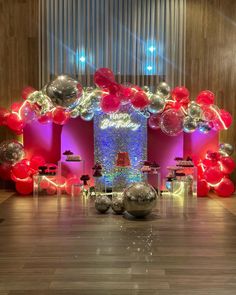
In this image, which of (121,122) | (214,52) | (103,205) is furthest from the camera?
(214,52)

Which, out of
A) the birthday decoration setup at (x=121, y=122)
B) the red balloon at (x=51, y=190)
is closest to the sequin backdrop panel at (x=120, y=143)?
the birthday decoration setup at (x=121, y=122)

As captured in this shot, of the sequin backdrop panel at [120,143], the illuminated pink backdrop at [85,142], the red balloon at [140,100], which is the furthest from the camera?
the illuminated pink backdrop at [85,142]

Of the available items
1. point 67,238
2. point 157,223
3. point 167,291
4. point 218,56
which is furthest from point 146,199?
point 218,56

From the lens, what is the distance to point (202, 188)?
6945 millimetres

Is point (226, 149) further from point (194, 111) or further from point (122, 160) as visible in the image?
point (122, 160)

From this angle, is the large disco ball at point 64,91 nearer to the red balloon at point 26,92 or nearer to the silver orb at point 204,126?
the red balloon at point 26,92

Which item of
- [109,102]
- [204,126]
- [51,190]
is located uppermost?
[109,102]


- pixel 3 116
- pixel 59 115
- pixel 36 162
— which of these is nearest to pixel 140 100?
pixel 59 115

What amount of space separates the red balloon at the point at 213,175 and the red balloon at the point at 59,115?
2.49m

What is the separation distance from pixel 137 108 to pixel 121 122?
0.59 metres

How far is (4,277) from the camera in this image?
3227 mm

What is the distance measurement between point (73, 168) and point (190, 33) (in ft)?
11.0

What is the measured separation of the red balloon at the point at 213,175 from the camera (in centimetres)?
674

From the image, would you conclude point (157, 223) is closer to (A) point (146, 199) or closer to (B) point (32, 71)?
(A) point (146, 199)
